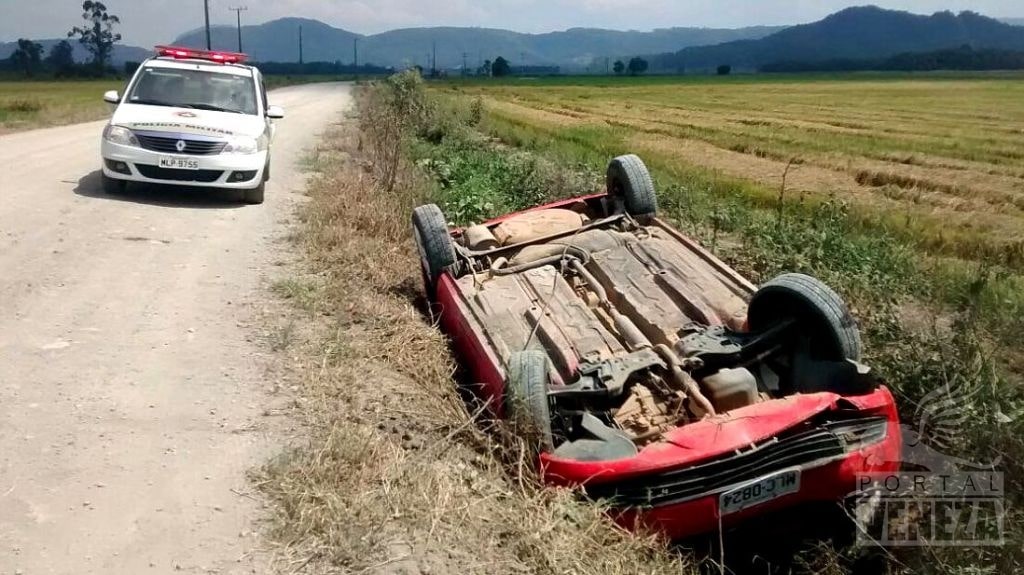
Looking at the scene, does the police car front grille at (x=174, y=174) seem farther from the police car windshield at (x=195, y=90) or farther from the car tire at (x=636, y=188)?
the car tire at (x=636, y=188)

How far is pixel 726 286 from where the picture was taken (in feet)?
19.5

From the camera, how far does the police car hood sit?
10.4 m

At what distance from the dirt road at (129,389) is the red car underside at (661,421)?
1.41 metres

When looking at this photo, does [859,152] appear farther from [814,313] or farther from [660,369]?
[660,369]

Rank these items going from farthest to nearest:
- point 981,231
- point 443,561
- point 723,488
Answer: point 981,231, point 723,488, point 443,561

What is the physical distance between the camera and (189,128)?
411 inches

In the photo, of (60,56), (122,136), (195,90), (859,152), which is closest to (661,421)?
(122,136)

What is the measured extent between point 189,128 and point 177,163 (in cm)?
45

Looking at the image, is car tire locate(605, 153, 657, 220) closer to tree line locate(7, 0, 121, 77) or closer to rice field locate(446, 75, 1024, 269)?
rice field locate(446, 75, 1024, 269)

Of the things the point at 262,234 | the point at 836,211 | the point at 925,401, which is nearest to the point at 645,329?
the point at 925,401

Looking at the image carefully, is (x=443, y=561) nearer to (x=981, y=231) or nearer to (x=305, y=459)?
(x=305, y=459)

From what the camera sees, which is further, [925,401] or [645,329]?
[645,329]

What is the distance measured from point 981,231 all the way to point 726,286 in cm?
772

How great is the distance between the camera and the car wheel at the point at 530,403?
432 cm
